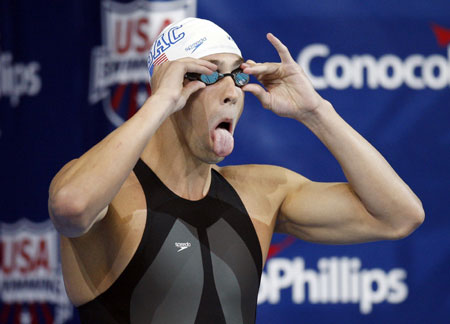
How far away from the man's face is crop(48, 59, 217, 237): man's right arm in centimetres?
14

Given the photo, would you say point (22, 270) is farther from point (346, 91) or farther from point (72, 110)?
point (346, 91)

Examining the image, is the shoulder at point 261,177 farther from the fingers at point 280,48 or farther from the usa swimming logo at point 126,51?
the usa swimming logo at point 126,51

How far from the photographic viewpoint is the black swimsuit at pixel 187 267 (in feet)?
5.80

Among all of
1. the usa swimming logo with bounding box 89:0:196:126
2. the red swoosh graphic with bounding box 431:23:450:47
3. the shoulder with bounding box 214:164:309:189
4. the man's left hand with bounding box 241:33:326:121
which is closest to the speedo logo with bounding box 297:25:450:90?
the red swoosh graphic with bounding box 431:23:450:47

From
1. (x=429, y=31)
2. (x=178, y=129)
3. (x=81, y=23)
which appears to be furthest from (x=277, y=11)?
(x=178, y=129)

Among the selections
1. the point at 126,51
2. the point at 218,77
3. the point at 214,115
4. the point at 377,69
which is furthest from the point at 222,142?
the point at 377,69

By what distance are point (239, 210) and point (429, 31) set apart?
1558 millimetres

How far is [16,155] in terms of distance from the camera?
3.09 m

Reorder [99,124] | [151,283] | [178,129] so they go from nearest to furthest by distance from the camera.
A: [151,283] < [178,129] < [99,124]

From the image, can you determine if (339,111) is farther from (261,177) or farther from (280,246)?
(261,177)

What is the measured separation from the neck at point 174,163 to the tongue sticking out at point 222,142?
160 millimetres

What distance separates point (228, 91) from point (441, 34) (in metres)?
1.61

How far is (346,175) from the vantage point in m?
1.95

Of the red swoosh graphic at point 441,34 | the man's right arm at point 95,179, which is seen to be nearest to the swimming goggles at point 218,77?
the man's right arm at point 95,179
